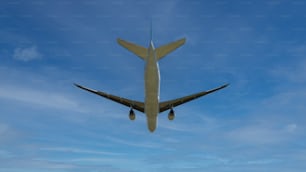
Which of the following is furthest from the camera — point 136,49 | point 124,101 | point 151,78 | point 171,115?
point 124,101

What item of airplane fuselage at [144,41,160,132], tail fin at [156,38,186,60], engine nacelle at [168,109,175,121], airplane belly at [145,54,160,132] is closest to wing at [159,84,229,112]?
engine nacelle at [168,109,175,121]

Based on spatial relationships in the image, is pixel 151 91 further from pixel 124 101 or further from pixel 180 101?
pixel 124 101

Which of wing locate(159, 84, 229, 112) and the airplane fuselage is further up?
wing locate(159, 84, 229, 112)

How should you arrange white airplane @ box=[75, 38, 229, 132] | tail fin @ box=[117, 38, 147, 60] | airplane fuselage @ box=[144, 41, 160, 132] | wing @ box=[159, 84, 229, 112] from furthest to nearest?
wing @ box=[159, 84, 229, 112]
tail fin @ box=[117, 38, 147, 60]
white airplane @ box=[75, 38, 229, 132]
airplane fuselage @ box=[144, 41, 160, 132]

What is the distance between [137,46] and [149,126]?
1201 cm

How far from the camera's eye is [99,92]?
201ft

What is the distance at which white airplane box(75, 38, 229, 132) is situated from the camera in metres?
48.1

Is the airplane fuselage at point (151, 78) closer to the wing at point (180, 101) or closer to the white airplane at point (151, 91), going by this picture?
the white airplane at point (151, 91)

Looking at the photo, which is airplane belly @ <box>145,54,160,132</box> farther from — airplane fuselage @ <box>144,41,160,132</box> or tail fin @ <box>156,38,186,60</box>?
tail fin @ <box>156,38,186,60</box>

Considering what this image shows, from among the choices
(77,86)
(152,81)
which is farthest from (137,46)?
(77,86)

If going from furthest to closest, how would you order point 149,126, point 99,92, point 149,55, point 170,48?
point 99,92 < point 149,126 < point 170,48 < point 149,55

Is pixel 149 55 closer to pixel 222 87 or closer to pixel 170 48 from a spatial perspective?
pixel 170 48

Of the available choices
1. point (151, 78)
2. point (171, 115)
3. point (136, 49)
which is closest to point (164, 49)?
point (136, 49)

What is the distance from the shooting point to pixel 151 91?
49312 mm
